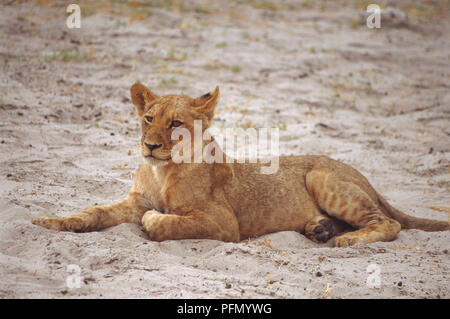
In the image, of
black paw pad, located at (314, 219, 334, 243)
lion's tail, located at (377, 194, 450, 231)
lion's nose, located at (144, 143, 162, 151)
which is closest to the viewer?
lion's nose, located at (144, 143, 162, 151)

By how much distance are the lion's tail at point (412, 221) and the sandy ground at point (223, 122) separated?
149 mm

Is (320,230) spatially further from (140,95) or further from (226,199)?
(140,95)

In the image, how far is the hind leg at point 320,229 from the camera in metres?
4.79

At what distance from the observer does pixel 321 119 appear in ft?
28.1

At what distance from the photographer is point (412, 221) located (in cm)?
514

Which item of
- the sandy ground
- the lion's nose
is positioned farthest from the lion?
the sandy ground

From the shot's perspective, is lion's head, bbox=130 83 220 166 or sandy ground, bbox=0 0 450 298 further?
lion's head, bbox=130 83 220 166

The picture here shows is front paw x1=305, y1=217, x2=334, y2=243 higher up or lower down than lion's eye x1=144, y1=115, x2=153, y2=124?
lower down

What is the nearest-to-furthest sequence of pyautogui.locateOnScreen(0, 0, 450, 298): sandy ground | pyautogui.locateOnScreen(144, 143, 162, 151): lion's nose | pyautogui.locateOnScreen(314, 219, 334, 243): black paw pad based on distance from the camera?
pyautogui.locateOnScreen(0, 0, 450, 298): sandy ground
pyautogui.locateOnScreen(144, 143, 162, 151): lion's nose
pyautogui.locateOnScreen(314, 219, 334, 243): black paw pad

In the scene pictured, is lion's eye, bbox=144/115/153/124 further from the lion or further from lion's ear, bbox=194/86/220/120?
lion's ear, bbox=194/86/220/120

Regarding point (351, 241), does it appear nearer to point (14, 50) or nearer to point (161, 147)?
point (161, 147)

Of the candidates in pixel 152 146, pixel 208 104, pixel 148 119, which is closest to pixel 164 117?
pixel 148 119

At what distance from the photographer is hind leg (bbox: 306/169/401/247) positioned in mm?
4887

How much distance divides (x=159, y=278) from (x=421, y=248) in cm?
240
